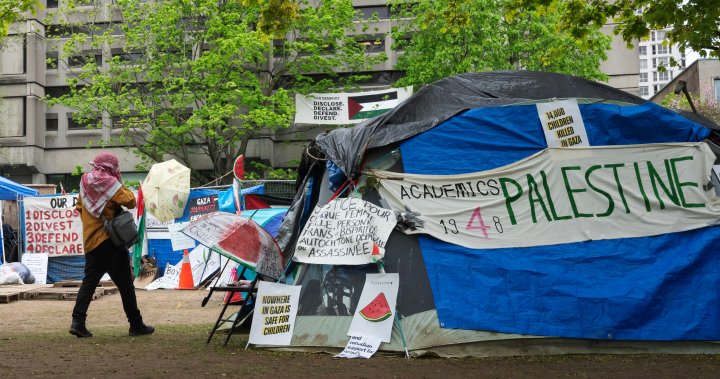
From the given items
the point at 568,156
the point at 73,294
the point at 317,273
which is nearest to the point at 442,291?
the point at 317,273

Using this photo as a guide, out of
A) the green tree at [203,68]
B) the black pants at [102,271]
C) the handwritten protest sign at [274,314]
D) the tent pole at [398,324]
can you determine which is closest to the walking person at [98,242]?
the black pants at [102,271]

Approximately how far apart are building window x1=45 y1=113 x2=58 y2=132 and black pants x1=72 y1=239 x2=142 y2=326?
89.3ft

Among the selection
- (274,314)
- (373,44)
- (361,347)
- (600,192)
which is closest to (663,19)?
(600,192)

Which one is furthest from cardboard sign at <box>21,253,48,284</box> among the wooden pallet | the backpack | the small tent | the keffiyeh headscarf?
the small tent

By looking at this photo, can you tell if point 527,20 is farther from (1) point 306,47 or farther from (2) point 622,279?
(2) point 622,279

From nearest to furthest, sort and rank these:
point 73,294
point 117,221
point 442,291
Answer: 1. point 442,291
2. point 117,221
3. point 73,294

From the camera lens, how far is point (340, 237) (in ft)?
23.9

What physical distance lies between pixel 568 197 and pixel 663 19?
11.4ft

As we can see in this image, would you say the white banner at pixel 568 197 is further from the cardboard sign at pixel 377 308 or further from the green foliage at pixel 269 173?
the green foliage at pixel 269 173

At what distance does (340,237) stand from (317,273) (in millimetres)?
430

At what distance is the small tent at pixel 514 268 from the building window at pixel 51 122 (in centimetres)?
2856

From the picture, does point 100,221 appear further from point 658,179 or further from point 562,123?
point 658,179

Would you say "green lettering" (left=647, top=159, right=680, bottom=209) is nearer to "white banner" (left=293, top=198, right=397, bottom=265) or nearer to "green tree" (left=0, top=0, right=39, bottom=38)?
"white banner" (left=293, top=198, right=397, bottom=265)

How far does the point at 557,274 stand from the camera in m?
7.05
